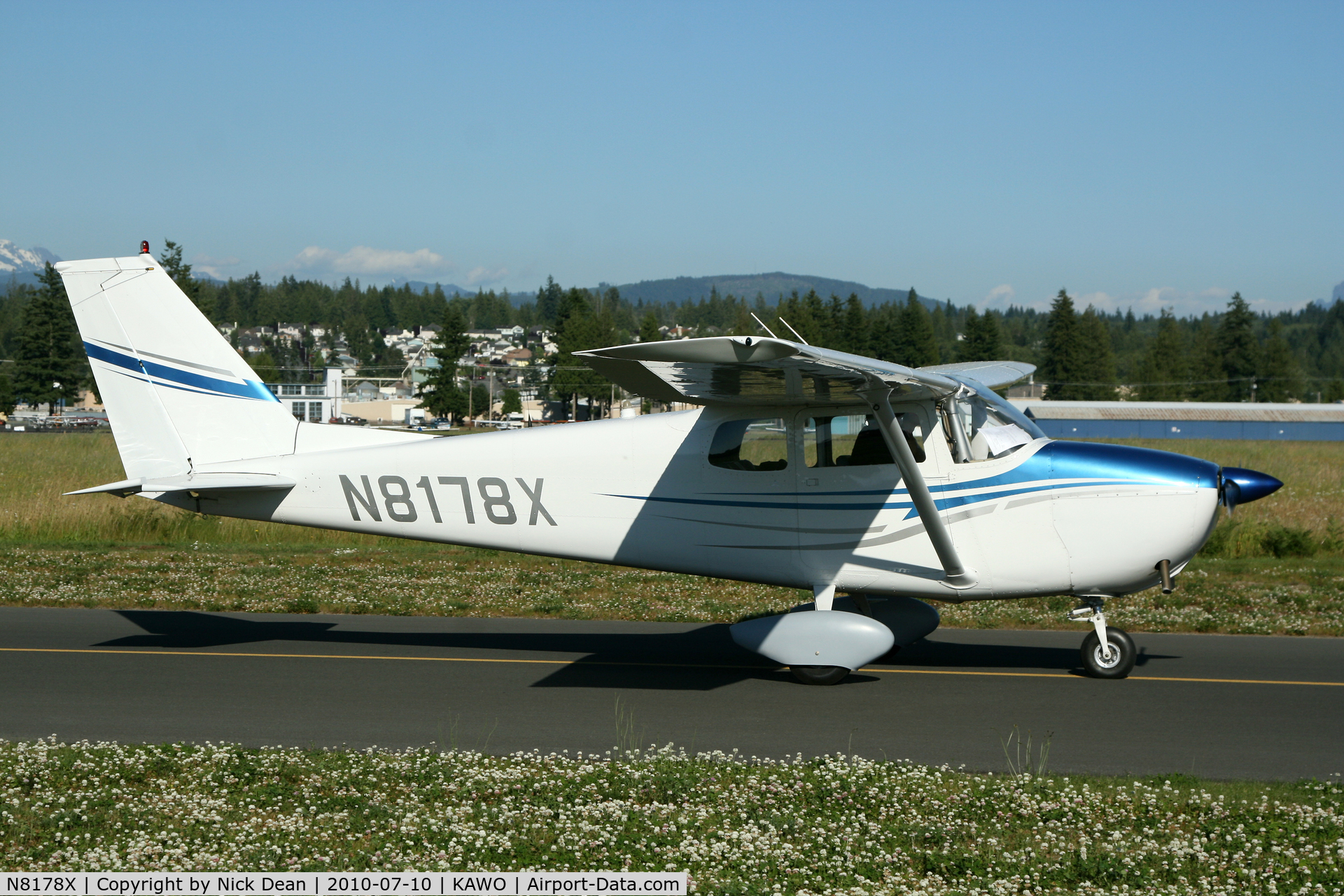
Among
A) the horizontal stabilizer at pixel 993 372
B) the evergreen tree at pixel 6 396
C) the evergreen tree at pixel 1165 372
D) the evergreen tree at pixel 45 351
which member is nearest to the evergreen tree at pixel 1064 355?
the evergreen tree at pixel 1165 372

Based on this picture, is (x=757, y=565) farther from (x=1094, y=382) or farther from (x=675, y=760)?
(x=1094, y=382)

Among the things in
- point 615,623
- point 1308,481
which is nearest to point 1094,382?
point 1308,481

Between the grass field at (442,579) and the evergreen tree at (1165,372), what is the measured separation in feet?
320

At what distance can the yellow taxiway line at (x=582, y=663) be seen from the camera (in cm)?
817

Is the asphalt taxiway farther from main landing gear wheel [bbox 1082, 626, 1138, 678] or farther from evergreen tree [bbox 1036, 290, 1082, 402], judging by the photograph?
evergreen tree [bbox 1036, 290, 1082, 402]

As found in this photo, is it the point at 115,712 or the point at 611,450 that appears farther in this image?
the point at 611,450

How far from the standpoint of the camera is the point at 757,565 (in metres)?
8.45

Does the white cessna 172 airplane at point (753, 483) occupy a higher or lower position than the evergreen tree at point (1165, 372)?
lower

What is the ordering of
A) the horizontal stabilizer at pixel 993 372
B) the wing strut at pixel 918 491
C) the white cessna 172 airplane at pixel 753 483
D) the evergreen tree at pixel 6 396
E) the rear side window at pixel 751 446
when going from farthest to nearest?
the evergreen tree at pixel 6 396, the horizontal stabilizer at pixel 993 372, the rear side window at pixel 751 446, the white cessna 172 airplane at pixel 753 483, the wing strut at pixel 918 491

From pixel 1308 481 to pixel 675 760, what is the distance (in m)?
25.4

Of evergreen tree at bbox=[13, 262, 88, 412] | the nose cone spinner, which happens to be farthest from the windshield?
evergreen tree at bbox=[13, 262, 88, 412]

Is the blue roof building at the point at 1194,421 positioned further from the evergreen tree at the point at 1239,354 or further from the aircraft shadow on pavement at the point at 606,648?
the aircraft shadow on pavement at the point at 606,648

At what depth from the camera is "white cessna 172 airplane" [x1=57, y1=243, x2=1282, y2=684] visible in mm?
7812

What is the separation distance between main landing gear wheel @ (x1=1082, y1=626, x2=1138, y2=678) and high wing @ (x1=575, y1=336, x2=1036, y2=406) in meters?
2.22
